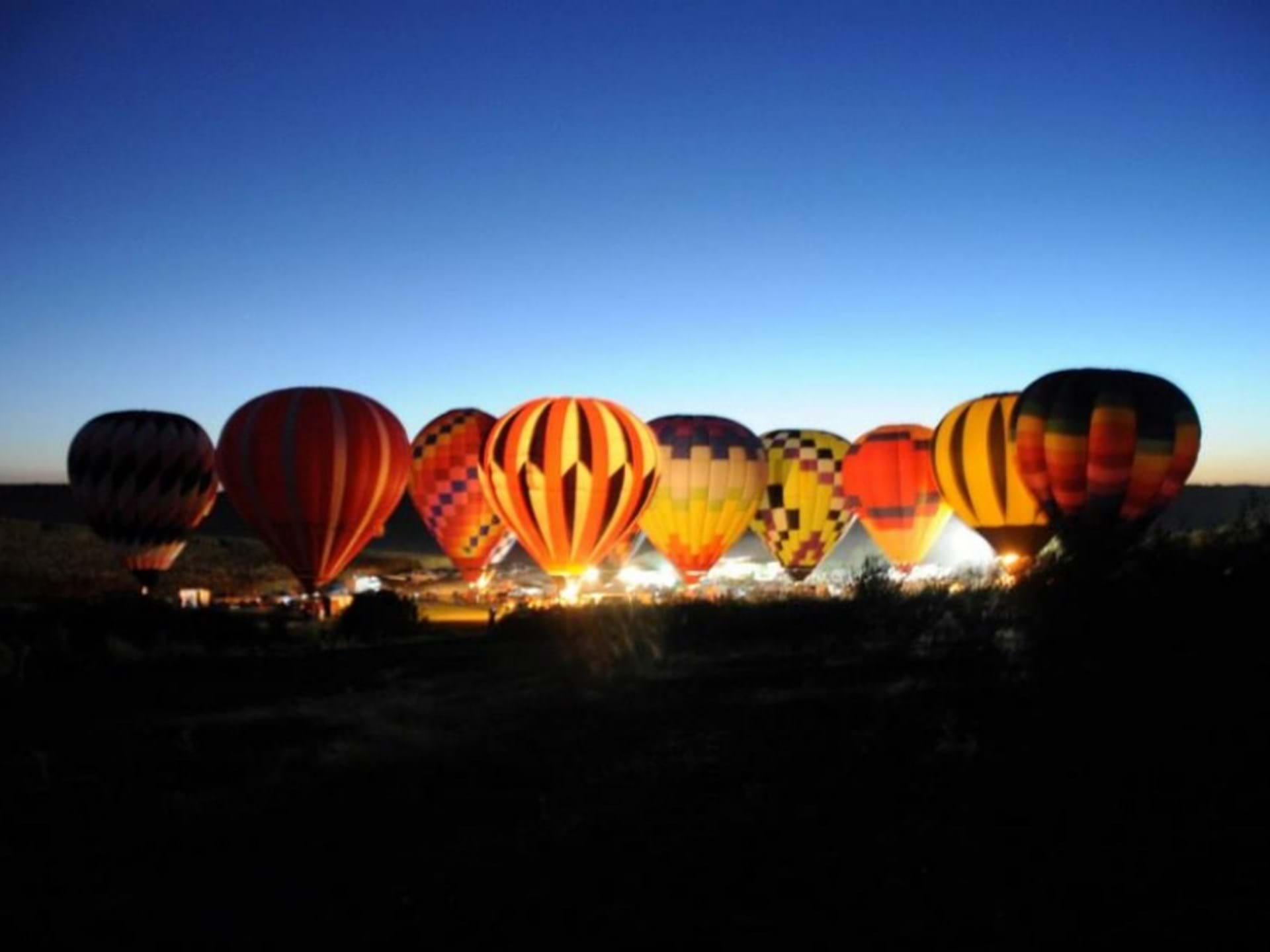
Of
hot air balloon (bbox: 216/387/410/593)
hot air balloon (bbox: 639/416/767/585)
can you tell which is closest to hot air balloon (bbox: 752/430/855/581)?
hot air balloon (bbox: 639/416/767/585)

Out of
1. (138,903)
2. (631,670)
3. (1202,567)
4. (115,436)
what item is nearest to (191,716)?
(631,670)

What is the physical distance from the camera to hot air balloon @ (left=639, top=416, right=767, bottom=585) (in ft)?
115

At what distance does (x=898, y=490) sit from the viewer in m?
37.5

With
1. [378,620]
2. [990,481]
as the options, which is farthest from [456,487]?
[990,481]

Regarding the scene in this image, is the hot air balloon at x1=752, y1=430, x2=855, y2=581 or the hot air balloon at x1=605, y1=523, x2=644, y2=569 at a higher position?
the hot air balloon at x1=752, y1=430, x2=855, y2=581

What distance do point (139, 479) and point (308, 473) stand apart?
38.2ft

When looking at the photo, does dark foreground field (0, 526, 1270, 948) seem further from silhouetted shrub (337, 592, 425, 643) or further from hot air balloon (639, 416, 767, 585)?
hot air balloon (639, 416, 767, 585)

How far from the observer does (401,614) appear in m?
27.0

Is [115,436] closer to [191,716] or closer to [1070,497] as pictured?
[191,716]

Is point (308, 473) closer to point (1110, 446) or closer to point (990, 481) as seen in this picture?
point (990, 481)

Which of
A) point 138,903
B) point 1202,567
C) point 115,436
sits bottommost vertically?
point 138,903

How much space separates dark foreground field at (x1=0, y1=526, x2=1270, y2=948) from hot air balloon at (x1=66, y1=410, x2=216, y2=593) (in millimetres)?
24366

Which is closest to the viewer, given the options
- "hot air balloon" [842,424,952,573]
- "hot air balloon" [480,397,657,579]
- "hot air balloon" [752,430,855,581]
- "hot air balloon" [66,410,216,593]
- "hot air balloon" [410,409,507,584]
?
"hot air balloon" [480,397,657,579]

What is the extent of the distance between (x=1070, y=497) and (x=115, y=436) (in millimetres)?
28891
